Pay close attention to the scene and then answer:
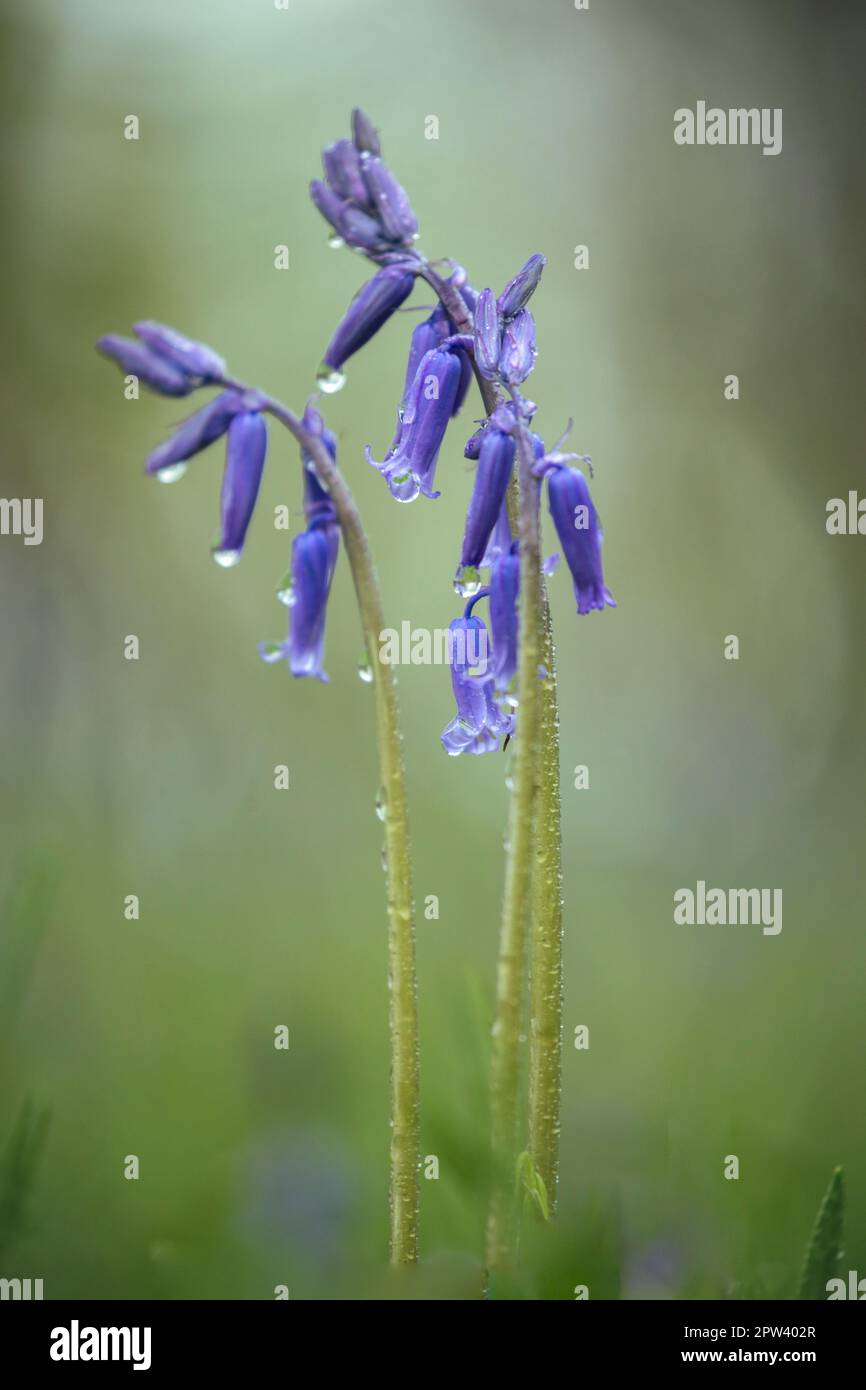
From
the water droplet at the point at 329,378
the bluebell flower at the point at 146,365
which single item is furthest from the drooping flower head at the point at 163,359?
the water droplet at the point at 329,378

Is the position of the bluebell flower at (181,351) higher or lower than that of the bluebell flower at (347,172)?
lower

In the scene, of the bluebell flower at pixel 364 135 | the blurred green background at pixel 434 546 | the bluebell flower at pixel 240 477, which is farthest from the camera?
the blurred green background at pixel 434 546

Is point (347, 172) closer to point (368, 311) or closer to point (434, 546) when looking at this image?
point (368, 311)

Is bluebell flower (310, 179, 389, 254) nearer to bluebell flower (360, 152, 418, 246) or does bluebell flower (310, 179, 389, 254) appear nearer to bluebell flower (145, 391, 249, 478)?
bluebell flower (360, 152, 418, 246)

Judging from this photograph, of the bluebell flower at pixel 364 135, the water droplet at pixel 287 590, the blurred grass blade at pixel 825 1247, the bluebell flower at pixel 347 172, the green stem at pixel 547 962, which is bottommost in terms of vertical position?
the blurred grass blade at pixel 825 1247

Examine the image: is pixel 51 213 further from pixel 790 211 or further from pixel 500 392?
pixel 500 392

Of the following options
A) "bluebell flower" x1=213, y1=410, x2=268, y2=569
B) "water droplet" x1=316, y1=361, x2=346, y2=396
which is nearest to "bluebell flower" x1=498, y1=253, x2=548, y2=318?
"water droplet" x1=316, y1=361, x2=346, y2=396

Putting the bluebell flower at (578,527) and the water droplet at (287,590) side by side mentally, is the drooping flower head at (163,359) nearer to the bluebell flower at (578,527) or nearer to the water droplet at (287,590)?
the water droplet at (287,590)
